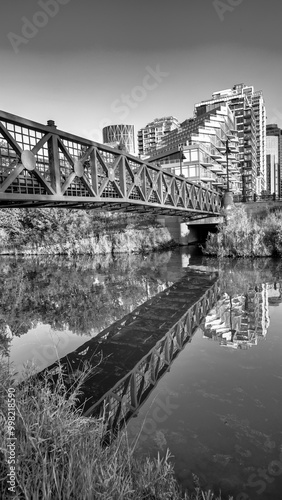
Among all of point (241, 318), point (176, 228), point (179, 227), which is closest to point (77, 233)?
point (176, 228)

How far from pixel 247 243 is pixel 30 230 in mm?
27448

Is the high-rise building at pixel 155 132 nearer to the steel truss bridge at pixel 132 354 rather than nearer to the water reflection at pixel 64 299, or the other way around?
the water reflection at pixel 64 299

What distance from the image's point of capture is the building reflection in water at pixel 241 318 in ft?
34.9

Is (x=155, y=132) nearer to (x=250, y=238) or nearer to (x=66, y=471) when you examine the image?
(x=250, y=238)

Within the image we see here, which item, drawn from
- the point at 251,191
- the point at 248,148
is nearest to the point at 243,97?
the point at 248,148

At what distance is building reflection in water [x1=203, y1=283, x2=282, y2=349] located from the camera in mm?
Result: 10633

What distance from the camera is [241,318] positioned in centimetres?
1263

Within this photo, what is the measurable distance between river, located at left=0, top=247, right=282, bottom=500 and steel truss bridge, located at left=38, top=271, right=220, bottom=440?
1.06 feet

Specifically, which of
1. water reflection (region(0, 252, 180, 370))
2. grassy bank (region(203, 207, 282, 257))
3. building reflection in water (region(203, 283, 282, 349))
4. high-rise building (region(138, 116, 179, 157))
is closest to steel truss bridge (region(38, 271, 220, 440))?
building reflection in water (region(203, 283, 282, 349))

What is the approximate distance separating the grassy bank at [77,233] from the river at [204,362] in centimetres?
1444

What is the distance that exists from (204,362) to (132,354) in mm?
2161

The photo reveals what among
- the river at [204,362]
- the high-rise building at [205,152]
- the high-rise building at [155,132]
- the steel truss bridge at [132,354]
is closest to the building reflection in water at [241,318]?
the river at [204,362]

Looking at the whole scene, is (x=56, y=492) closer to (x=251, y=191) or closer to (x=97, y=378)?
(x=97, y=378)

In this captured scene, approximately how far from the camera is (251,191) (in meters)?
97.5
